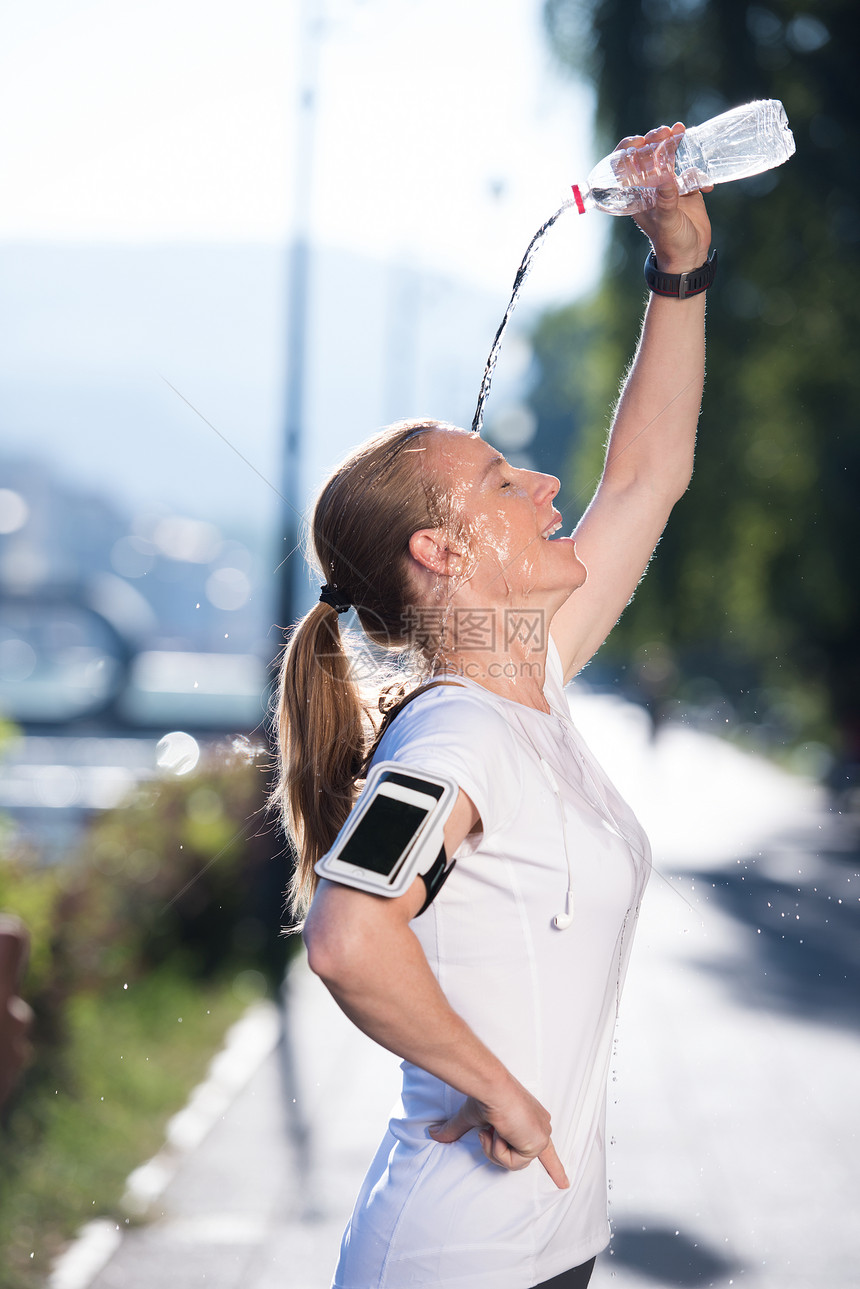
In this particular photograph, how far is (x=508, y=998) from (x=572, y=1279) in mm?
376

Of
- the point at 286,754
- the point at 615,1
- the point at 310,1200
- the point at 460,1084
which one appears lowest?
the point at 310,1200

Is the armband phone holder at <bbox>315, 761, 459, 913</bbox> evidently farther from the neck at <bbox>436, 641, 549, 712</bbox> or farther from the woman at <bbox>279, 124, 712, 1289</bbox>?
the neck at <bbox>436, 641, 549, 712</bbox>

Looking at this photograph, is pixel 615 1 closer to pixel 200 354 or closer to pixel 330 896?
pixel 200 354

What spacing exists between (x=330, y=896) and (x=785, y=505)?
7006 millimetres

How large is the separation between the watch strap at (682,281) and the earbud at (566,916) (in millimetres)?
1047

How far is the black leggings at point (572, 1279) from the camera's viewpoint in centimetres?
138

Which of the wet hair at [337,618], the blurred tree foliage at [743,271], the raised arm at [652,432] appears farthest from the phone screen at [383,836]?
the blurred tree foliage at [743,271]

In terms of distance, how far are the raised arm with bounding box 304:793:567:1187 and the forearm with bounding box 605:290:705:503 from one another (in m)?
0.86

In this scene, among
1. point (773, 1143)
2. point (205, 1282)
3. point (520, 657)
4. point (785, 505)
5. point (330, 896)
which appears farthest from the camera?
point (785, 505)

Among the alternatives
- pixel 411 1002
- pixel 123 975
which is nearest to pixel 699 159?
pixel 411 1002

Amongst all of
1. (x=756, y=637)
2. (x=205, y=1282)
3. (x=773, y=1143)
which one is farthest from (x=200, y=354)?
(x=756, y=637)

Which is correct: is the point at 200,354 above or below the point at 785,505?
above

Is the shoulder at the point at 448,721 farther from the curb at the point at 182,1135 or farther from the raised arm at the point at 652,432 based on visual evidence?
the curb at the point at 182,1135

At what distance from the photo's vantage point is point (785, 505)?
25.2 feet
